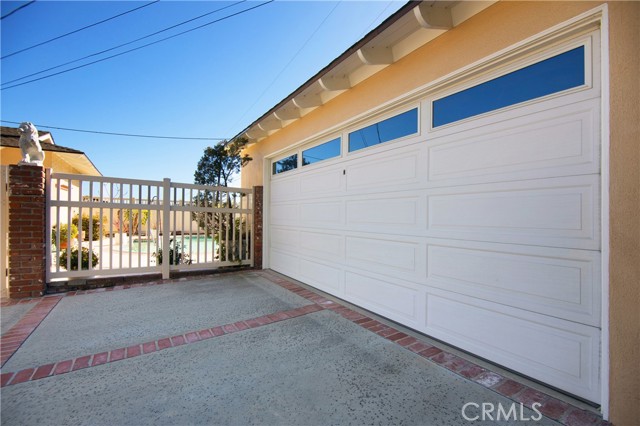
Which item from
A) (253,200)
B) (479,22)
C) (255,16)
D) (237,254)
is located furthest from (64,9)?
(479,22)

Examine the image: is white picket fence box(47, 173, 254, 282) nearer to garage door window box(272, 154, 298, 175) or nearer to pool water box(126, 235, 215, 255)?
pool water box(126, 235, 215, 255)

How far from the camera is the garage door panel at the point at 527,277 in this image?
6.59 feet

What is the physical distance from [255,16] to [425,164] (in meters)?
5.94

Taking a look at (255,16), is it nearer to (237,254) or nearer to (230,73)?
(230,73)

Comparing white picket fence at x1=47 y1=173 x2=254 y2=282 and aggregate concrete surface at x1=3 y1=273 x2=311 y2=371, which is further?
white picket fence at x1=47 y1=173 x2=254 y2=282

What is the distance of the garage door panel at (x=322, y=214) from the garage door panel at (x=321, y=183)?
0.21 metres

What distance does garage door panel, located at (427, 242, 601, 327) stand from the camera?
6.59 ft

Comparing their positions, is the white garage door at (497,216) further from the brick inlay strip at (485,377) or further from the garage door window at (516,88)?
the brick inlay strip at (485,377)

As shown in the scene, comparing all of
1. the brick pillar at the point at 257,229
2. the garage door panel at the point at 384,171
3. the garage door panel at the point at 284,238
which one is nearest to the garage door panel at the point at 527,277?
the garage door panel at the point at 384,171

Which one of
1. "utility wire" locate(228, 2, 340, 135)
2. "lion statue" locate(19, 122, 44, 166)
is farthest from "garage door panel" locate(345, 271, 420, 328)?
"utility wire" locate(228, 2, 340, 135)

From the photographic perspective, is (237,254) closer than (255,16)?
No

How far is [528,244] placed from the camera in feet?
7.63

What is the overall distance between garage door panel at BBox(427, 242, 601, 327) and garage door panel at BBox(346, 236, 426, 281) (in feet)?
0.85

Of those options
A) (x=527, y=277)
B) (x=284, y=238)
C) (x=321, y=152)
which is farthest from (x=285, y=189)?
(x=527, y=277)
